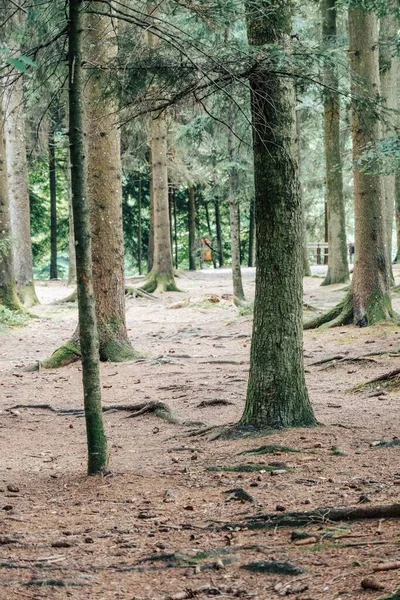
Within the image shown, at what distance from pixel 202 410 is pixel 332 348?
3984 mm

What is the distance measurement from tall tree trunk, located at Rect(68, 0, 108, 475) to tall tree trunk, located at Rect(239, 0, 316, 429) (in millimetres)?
1681

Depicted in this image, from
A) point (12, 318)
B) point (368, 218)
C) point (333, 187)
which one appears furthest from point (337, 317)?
point (12, 318)

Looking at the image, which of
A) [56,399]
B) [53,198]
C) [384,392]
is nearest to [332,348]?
[384,392]

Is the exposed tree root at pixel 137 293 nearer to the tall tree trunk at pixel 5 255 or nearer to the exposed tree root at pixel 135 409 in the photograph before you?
the tall tree trunk at pixel 5 255

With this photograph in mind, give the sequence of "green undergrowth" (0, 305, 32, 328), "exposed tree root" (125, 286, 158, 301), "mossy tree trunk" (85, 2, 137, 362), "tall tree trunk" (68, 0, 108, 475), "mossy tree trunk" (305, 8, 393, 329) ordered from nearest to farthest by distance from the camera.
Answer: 1. "tall tree trunk" (68, 0, 108, 475)
2. "mossy tree trunk" (85, 2, 137, 362)
3. "mossy tree trunk" (305, 8, 393, 329)
4. "green undergrowth" (0, 305, 32, 328)
5. "exposed tree root" (125, 286, 158, 301)

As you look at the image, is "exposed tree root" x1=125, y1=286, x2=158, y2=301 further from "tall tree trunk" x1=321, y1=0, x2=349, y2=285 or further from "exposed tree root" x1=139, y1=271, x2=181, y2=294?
"tall tree trunk" x1=321, y1=0, x2=349, y2=285

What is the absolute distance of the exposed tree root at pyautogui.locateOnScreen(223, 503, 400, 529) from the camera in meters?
4.30

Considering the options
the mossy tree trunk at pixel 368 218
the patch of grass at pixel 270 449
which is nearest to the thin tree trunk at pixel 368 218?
the mossy tree trunk at pixel 368 218

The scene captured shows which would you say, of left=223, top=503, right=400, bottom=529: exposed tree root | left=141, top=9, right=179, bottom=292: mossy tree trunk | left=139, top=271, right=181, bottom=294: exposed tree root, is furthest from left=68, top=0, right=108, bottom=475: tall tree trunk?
left=139, top=271, right=181, bottom=294: exposed tree root

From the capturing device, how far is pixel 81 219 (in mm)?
5879

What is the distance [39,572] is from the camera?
395cm

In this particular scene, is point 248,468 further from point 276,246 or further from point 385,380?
point 385,380

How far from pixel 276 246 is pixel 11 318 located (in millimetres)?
11496

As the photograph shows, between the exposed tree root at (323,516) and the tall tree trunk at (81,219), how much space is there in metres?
1.88
